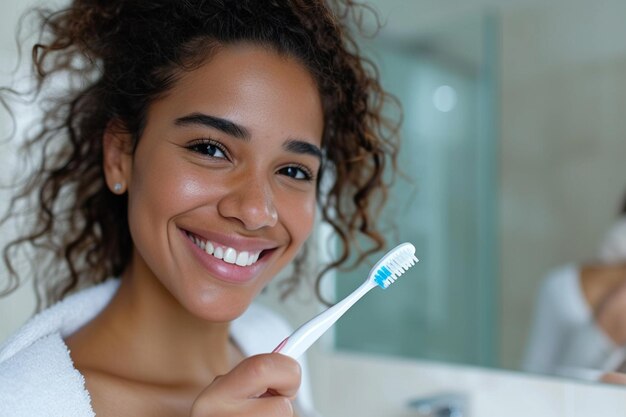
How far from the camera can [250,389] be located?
2.10 feet

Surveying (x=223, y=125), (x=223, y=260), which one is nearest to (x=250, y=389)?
(x=223, y=260)

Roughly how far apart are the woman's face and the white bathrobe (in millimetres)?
155

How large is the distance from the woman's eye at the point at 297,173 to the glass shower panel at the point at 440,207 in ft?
1.42

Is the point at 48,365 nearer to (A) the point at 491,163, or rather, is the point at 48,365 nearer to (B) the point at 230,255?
(B) the point at 230,255

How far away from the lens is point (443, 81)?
1.38 m

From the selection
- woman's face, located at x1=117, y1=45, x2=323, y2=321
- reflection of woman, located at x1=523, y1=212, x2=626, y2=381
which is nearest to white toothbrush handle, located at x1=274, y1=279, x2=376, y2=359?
woman's face, located at x1=117, y1=45, x2=323, y2=321

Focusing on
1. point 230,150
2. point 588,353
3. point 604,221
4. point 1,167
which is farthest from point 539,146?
point 1,167

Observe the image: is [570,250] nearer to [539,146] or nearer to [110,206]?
[539,146]

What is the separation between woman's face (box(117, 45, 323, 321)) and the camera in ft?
2.49

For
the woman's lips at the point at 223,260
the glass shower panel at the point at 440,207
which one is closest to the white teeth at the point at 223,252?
the woman's lips at the point at 223,260

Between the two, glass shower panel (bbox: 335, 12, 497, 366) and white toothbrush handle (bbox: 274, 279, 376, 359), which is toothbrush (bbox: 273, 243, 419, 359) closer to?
white toothbrush handle (bbox: 274, 279, 376, 359)

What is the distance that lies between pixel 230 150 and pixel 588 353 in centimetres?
68

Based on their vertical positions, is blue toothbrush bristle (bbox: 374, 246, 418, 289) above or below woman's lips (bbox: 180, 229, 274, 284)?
above

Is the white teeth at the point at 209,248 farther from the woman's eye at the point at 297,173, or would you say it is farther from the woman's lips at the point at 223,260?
the woman's eye at the point at 297,173
